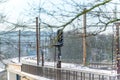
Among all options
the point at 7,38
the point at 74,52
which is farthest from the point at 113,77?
the point at 74,52

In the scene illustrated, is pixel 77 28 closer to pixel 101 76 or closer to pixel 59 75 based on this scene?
pixel 101 76

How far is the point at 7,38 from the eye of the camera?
1450 cm

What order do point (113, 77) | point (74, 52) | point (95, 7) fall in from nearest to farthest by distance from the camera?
point (95, 7), point (113, 77), point (74, 52)

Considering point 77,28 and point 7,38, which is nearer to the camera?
point 77,28

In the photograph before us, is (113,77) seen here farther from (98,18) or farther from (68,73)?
(98,18)

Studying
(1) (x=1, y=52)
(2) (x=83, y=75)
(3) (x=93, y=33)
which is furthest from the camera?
(1) (x=1, y=52)

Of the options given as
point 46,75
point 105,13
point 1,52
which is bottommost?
point 46,75

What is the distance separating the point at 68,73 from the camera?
13828 millimetres

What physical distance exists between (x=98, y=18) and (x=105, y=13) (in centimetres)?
17

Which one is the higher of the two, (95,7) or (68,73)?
(95,7)

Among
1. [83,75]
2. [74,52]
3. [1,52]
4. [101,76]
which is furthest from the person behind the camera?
[74,52]

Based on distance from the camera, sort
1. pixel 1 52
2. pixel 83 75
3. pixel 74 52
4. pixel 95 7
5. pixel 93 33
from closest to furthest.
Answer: pixel 95 7 < pixel 93 33 < pixel 83 75 < pixel 1 52 < pixel 74 52

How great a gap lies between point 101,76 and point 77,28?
6.37m

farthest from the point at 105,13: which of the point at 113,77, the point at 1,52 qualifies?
the point at 1,52
